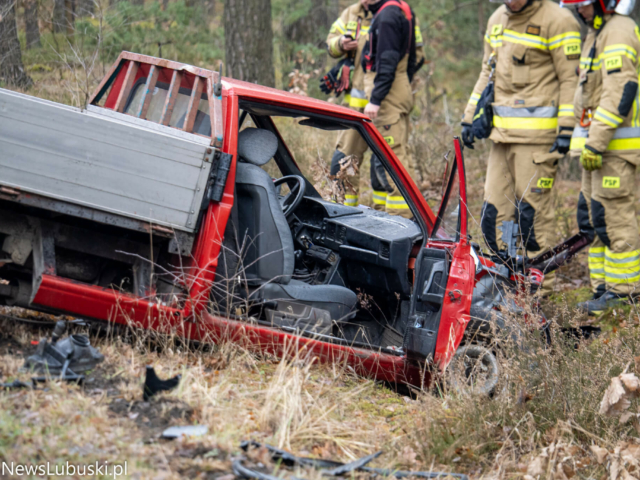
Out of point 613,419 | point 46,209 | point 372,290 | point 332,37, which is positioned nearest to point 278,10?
point 332,37

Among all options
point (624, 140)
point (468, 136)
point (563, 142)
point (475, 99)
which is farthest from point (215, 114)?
point (624, 140)

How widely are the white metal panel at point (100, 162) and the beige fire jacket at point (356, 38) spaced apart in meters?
3.90

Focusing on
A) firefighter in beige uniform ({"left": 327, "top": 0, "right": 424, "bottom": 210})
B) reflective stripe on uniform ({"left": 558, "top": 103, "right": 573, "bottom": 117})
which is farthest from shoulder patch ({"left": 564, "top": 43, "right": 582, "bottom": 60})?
firefighter in beige uniform ({"left": 327, "top": 0, "right": 424, "bottom": 210})

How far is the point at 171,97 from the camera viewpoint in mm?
3395

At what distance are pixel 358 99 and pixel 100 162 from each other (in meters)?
4.20

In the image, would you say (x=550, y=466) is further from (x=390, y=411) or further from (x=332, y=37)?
(x=332, y=37)

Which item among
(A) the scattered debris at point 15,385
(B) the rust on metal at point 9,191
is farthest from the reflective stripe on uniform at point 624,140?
(A) the scattered debris at point 15,385

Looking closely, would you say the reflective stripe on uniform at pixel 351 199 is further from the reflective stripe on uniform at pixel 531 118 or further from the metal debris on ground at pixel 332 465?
the metal debris on ground at pixel 332 465

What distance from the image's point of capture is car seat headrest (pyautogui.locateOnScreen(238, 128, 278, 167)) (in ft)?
11.6

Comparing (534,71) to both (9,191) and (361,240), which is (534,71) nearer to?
(361,240)

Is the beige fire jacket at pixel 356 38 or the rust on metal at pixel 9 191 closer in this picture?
the rust on metal at pixel 9 191

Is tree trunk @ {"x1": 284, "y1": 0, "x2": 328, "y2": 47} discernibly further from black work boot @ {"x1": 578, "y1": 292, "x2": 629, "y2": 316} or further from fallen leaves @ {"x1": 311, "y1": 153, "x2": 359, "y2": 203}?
black work boot @ {"x1": 578, "y1": 292, "x2": 629, "y2": 316}

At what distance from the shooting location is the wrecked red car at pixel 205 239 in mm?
2844

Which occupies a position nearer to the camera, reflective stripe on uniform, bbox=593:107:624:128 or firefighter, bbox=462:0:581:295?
reflective stripe on uniform, bbox=593:107:624:128
